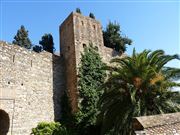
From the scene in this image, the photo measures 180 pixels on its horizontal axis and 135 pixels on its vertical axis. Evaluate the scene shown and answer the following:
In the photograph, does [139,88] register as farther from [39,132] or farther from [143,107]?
[39,132]

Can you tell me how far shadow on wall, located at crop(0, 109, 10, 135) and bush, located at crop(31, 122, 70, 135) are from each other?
125 cm

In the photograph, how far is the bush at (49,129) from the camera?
41.0ft

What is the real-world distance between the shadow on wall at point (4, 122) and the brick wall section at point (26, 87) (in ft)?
0.76

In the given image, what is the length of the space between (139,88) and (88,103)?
349 centimetres

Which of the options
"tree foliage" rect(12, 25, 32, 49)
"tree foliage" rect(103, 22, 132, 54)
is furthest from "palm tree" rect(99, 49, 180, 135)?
"tree foliage" rect(12, 25, 32, 49)

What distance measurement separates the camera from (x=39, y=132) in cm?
1248

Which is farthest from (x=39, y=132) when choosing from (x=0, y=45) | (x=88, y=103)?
(x=0, y=45)

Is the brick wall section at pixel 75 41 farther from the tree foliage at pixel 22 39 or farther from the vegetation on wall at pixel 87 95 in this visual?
the tree foliage at pixel 22 39

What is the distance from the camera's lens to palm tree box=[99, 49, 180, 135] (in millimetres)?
11086

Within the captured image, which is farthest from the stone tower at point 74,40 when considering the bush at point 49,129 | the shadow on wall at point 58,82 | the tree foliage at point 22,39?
the tree foliage at point 22,39

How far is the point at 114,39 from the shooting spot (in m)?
21.4

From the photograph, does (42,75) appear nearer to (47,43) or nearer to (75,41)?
(75,41)

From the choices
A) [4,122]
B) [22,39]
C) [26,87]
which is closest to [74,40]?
[26,87]

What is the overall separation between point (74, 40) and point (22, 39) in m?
9.03
